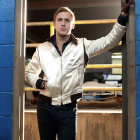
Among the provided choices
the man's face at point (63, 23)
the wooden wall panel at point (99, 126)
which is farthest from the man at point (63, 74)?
the wooden wall panel at point (99, 126)

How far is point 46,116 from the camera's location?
6.45 feet

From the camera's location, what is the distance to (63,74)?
1.93 m

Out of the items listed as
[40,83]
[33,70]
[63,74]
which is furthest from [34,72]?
[63,74]

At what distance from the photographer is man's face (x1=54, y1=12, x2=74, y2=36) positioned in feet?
6.45

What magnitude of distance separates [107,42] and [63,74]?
0.40 metres

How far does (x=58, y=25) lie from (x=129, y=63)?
598mm

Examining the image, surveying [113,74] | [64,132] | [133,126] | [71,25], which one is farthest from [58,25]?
[113,74]

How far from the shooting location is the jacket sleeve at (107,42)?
6.14ft

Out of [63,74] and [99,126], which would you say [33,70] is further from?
[99,126]

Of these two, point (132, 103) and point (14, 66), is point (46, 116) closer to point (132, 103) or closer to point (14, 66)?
point (14, 66)

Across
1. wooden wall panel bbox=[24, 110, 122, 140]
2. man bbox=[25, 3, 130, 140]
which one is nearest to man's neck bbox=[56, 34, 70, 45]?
man bbox=[25, 3, 130, 140]

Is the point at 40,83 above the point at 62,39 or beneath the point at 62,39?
beneath

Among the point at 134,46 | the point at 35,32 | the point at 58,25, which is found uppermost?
the point at 35,32

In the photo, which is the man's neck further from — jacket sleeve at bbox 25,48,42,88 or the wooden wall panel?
the wooden wall panel
